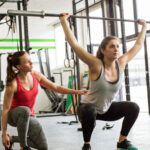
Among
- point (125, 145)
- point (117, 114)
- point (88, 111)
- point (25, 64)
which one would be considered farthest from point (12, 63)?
point (125, 145)

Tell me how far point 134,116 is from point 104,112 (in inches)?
10.9

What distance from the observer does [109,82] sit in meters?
2.36

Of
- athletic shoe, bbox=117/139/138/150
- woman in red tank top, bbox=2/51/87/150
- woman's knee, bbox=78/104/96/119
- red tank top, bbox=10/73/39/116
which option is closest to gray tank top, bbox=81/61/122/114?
woman's knee, bbox=78/104/96/119

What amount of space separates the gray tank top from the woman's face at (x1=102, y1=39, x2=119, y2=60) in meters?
0.12

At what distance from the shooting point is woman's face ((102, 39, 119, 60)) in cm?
234

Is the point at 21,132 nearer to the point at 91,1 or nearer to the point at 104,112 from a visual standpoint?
the point at 104,112

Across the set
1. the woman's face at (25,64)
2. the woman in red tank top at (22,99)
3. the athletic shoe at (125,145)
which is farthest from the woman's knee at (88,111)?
the woman's face at (25,64)

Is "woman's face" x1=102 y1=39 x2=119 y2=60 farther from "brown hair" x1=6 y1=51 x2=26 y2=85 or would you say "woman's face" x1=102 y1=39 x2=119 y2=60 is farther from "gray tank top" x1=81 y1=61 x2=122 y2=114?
"brown hair" x1=6 y1=51 x2=26 y2=85

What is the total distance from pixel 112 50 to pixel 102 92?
0.37 metres

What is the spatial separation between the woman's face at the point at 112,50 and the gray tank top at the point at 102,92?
4.7 inches

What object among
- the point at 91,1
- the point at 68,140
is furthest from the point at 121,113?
the point at 91,1

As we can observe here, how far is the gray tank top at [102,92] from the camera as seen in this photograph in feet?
7.63

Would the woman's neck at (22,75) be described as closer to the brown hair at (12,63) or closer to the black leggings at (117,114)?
the brown hair at (12,63)

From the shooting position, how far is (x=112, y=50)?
2.35m
